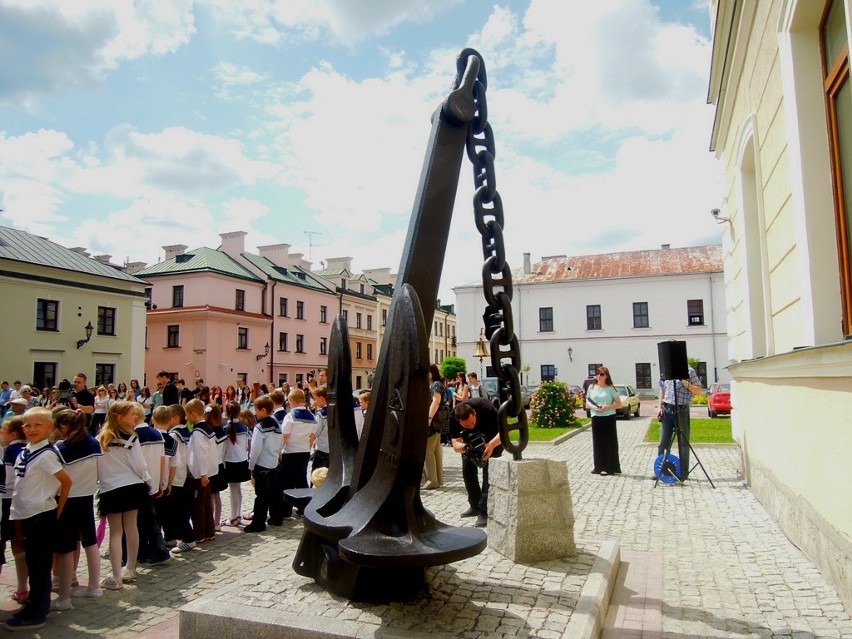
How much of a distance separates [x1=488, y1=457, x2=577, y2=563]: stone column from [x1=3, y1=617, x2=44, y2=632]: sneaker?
138 inches

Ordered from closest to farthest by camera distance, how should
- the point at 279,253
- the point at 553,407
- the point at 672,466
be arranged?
the point at 672,466, the point at 553,407, the point at 279,253

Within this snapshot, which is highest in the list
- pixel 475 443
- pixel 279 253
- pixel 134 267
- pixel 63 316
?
pixel 279 253

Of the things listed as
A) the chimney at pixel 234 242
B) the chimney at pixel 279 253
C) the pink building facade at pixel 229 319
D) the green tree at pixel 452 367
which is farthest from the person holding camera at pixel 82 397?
the chimney at pixel 279 253

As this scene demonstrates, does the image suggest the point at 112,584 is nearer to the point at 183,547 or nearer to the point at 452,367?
the point at 183,547

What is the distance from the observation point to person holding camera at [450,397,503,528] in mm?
7090

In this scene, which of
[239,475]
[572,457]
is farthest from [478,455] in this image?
[572,457]

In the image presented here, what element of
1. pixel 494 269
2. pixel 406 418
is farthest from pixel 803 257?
pixel 406 418

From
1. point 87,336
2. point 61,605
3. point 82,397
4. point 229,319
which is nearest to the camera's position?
point 61,605

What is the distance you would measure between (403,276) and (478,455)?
11.3ft

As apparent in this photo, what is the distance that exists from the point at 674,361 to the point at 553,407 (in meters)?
11.3

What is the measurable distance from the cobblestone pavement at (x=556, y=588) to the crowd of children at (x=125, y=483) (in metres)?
0.24

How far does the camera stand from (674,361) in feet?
31.3

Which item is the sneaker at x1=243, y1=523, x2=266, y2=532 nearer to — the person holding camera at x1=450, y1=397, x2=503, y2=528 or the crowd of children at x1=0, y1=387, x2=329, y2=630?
the crowd of children at x1=0, y1=387, x2=329, y2=630

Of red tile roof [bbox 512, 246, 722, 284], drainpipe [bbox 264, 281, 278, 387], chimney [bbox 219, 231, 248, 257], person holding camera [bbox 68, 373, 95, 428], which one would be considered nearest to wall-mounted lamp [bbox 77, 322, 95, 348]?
drainpipe [bbox 264, 281, 278, 387]
